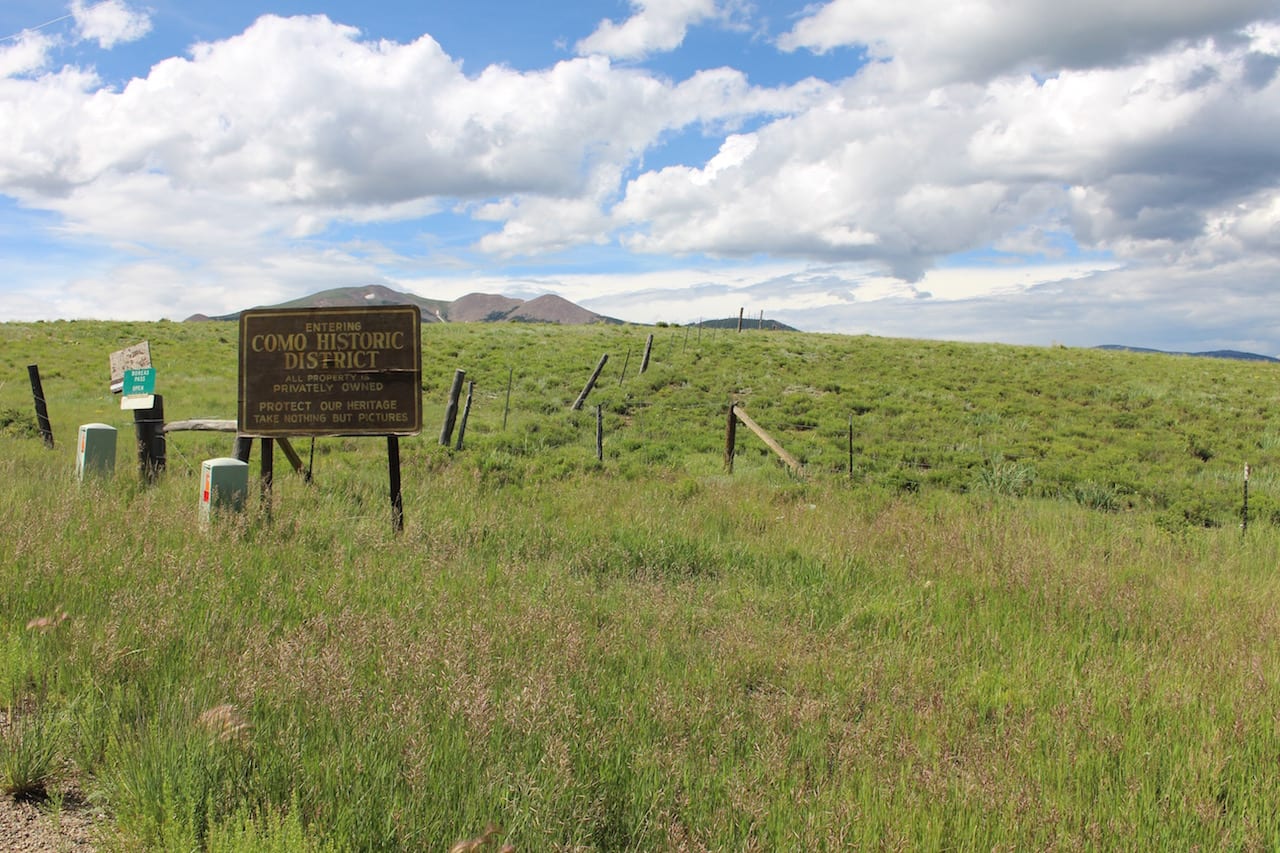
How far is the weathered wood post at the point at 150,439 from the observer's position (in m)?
9.93

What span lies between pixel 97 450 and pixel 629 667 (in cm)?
835

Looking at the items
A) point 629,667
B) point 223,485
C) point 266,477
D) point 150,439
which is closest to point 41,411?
point 150,439

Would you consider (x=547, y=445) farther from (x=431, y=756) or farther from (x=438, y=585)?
(x=431, y=756)

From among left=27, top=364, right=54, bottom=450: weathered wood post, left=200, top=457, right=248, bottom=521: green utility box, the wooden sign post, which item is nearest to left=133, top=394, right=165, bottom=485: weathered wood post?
the wooden sign post

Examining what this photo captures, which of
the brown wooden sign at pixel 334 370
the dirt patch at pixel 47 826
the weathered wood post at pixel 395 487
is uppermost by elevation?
the brown wooden sign at pixel 334 370

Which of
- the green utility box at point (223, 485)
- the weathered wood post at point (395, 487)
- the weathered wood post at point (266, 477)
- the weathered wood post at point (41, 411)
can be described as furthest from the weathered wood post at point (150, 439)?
the weathered wood post at point (41, 411)

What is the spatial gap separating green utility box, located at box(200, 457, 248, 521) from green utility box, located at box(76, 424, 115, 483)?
2939 millimetres

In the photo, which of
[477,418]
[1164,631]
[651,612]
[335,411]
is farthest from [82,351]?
[1164,631]

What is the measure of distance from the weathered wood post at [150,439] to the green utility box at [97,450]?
0.30 metres

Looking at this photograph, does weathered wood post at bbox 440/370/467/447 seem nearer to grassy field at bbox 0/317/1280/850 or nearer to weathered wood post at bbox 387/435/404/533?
grassy field at bbox 0/317/1280/850

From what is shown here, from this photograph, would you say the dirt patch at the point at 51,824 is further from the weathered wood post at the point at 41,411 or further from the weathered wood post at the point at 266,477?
the weathered wood post at the point at 41,411

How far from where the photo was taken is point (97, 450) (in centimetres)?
970

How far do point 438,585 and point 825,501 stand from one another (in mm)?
6919

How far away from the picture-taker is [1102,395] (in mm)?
27484
